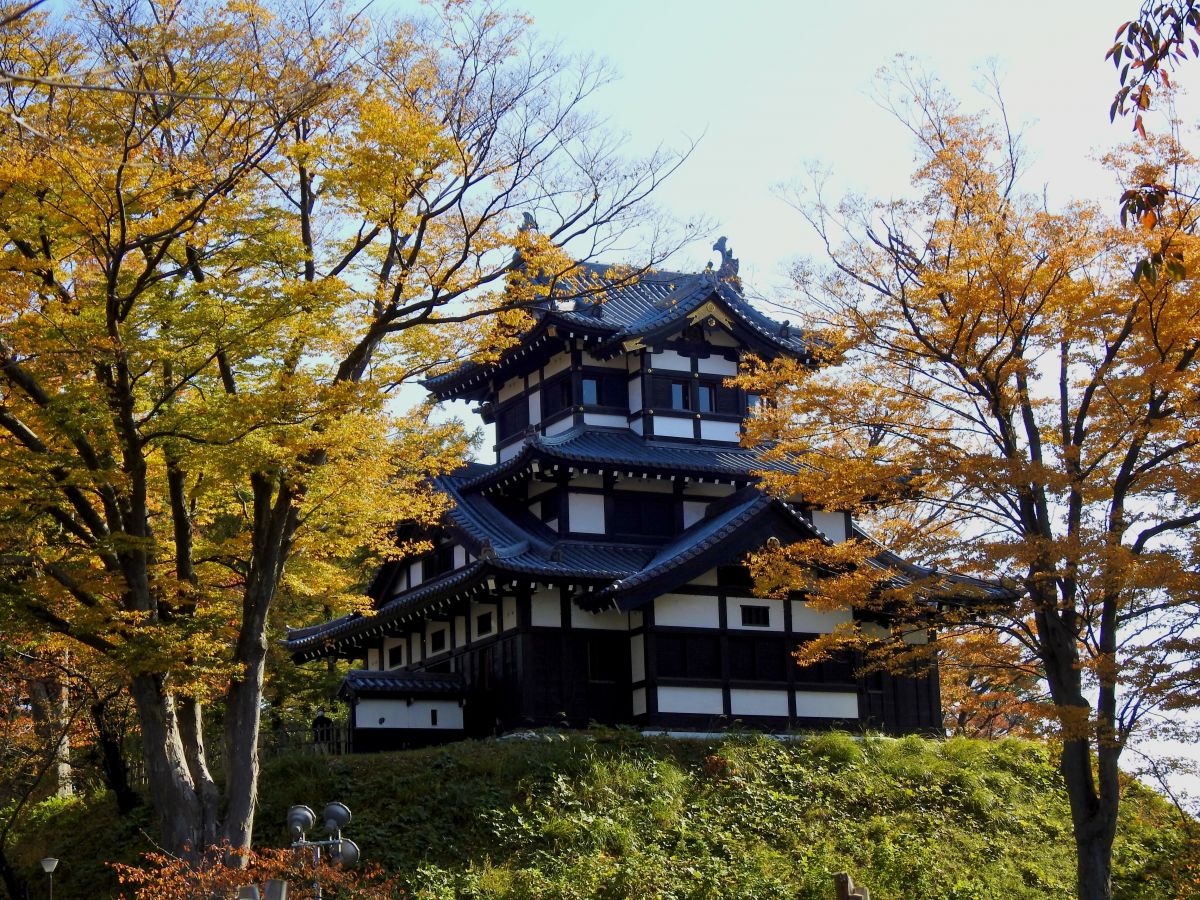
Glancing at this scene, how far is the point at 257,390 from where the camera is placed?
18.6m

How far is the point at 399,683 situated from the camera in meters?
28.0

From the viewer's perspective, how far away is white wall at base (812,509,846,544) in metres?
32.0

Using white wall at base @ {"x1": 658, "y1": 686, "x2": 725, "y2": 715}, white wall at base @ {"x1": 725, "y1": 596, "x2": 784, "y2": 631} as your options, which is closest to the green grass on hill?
white wall at base @ {"x1": 658, "y1": 686, "x2": 725, "y2": 715}

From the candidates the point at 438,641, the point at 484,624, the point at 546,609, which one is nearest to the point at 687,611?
the point at 546,609

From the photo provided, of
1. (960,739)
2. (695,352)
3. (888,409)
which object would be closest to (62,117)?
(888,409)

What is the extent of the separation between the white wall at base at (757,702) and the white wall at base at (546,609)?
401 cm

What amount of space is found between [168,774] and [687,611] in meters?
12.8

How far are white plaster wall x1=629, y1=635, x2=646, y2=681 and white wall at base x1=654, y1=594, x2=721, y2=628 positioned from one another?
24.4 inches

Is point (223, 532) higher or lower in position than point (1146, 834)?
higher

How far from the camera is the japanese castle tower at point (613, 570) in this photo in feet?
90.5

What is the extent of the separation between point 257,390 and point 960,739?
55.1ft

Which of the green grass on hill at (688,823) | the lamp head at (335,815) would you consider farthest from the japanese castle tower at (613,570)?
the lamp head at (335,815)

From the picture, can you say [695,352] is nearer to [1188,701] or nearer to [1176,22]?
[1188,701]

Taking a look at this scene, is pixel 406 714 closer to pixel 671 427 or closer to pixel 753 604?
pixel 753 604
